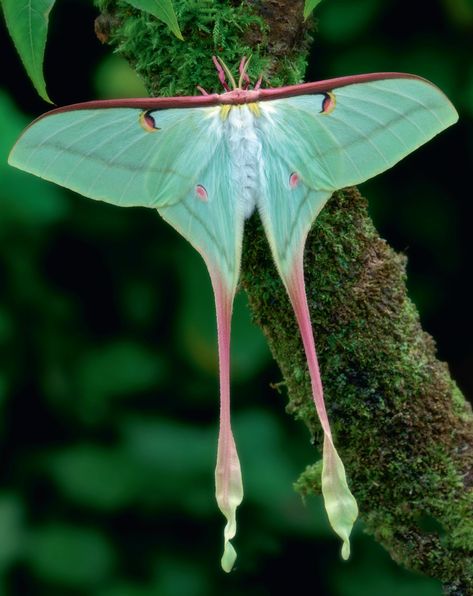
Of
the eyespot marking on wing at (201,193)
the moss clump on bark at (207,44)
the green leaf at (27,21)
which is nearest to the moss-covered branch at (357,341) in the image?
the moss clump on bark at (207,44)

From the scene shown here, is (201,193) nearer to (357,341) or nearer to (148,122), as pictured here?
(148,122)

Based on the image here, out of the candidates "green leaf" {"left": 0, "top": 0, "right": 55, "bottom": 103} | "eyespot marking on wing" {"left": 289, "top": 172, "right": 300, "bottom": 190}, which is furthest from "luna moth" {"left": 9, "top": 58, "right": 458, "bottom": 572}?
"green leaf" {"left": 0, "top": 0, "right": 55, "bottom": 103}

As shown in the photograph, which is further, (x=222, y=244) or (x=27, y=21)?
(x=222, y=244)

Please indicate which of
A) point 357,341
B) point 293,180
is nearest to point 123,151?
point 293,180

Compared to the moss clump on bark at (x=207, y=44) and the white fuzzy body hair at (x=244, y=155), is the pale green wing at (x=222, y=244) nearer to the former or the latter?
the white fuzzy body hair at (x=244, y=155)

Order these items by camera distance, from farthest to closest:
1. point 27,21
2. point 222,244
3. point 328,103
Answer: point 222,244 < point 328,103 < point 27,21

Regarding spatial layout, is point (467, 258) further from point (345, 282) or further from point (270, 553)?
point (345, 282)
